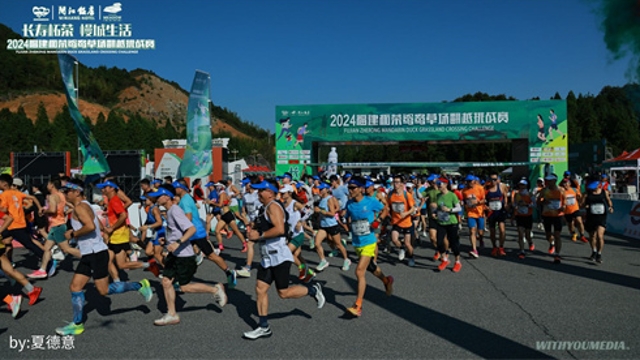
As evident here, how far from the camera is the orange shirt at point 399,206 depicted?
10.4m

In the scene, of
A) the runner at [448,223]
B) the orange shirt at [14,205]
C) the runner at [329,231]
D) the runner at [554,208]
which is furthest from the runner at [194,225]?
the runner at [554,208]

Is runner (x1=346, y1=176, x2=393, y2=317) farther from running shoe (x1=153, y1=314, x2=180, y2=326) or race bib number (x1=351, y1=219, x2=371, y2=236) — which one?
running shoe (x1=153, y1=314, x2=180, y2=326)

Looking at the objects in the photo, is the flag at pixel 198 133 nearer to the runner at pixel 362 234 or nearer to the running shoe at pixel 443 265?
the running shoe at pixel 443 265

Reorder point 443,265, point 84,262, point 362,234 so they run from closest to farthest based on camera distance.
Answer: point 84,262
point 362,234
point 443,265

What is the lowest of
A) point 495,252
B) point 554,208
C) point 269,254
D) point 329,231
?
point 495,252

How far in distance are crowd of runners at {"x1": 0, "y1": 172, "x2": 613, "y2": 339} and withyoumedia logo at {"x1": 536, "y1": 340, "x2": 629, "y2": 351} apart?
2280mm

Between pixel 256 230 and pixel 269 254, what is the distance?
2.00 feet

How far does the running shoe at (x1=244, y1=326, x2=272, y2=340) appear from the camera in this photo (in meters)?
5.45

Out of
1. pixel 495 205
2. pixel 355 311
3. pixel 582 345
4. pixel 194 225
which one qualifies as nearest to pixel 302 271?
pixel 194 225

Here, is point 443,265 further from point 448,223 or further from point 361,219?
point 361,219

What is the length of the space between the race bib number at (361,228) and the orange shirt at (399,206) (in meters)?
3.64

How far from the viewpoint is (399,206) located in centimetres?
1045

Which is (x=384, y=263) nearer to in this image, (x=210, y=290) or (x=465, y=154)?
(x=210, y=290)

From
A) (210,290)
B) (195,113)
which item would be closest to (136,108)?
(195,113)
